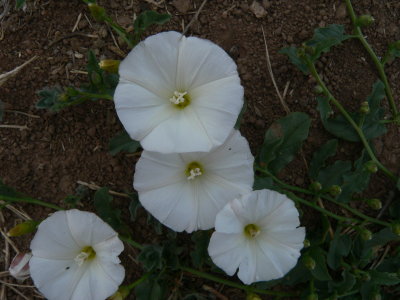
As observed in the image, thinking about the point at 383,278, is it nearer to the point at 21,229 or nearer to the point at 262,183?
the point at 262,183

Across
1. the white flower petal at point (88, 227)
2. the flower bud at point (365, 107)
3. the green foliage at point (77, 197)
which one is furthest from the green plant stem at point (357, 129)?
the green foliage at point (77, 197)

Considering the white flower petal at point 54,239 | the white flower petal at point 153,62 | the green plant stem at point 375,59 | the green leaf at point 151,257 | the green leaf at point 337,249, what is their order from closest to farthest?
the white flower petal at point 153,62, the white flower petal at point 54,239, the green leaf at point 151,257, the green leaf at point 337,249, the green plant stem at point 375,59

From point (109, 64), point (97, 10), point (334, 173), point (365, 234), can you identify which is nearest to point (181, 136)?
point (109, 64)

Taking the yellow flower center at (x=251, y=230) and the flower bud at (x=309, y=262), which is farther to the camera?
the flower bud at (x=309, y=262)

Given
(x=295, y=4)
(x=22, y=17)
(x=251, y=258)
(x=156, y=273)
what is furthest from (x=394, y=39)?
(x=22, y=17)

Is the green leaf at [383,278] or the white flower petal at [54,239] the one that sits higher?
the white flower petal at [54,239]

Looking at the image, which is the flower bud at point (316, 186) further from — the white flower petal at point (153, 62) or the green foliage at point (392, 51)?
the white flower petal at point (153, 62)
